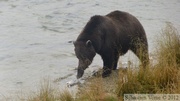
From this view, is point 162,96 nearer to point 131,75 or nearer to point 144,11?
point 131,75

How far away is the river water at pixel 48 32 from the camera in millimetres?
11000

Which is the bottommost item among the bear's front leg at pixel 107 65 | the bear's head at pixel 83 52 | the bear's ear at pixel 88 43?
the bear's front leg at pixel 107 65

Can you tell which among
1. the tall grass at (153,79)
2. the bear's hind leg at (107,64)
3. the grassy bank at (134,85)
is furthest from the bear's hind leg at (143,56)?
the bear's hind leg at (107,64)

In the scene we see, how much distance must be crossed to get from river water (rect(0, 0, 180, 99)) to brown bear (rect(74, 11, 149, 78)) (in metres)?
0.42

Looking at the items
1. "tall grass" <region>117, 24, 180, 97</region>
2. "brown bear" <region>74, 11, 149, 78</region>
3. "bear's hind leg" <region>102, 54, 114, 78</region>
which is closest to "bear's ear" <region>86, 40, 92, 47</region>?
"brown bear" <region>74, 11, 149, 78</region>

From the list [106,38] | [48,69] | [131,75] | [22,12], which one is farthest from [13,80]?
[22,12]

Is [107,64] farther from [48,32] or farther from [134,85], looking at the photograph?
[48,32]

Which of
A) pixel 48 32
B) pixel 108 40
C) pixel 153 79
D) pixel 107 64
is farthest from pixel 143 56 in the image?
pixel 48 32

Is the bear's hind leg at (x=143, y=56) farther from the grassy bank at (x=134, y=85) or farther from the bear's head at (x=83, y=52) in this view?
the bear's head at (x=83, y=52)

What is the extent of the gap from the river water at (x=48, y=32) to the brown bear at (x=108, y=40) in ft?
1.36

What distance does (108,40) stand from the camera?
33.4ft

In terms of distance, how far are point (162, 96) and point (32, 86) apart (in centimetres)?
378

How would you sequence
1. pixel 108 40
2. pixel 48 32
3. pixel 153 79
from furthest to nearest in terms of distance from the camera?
pixel 48 32 < pixel 108 40 < pixel 153 79

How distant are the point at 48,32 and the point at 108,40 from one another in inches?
242
